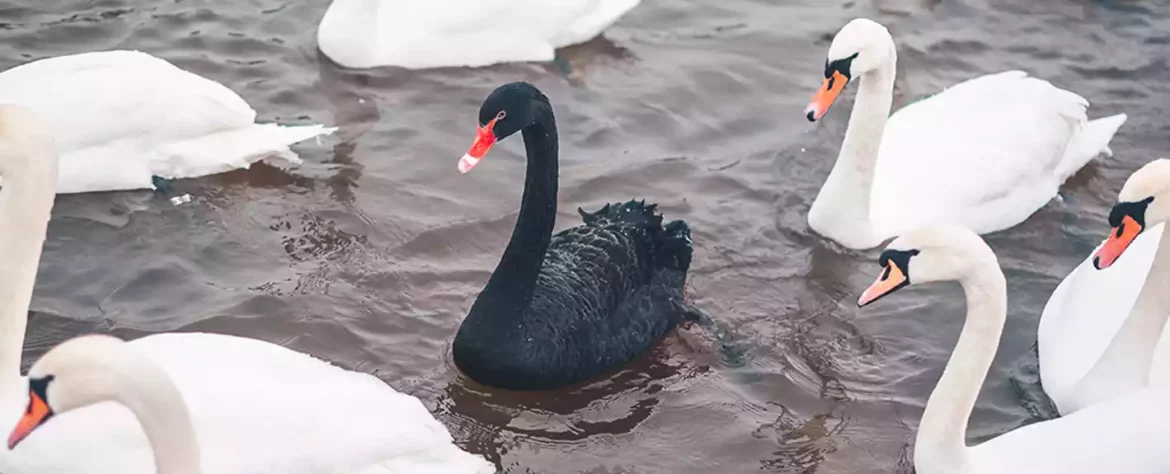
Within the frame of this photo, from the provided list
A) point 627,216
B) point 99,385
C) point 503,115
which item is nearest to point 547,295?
point 627,216

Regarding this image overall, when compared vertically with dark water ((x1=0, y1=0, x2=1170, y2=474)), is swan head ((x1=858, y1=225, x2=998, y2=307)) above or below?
above

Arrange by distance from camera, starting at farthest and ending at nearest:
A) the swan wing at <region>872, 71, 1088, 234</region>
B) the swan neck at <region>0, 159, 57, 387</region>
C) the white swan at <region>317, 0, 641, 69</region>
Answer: the white swan at <region>317, 0, 641, 69</region>
the swan wing at <region>872, 71, 1088, 234</region>
the swan neck at <region>0, 159, 57, 387</region>

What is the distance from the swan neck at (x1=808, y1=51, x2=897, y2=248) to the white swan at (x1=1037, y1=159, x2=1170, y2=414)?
3.32 feet

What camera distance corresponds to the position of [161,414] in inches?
147

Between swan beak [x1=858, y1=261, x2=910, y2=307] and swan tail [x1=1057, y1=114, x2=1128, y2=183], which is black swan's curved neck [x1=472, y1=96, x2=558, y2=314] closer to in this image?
A: swan beak [x1=858, y1=261, x2=910, y2=307]

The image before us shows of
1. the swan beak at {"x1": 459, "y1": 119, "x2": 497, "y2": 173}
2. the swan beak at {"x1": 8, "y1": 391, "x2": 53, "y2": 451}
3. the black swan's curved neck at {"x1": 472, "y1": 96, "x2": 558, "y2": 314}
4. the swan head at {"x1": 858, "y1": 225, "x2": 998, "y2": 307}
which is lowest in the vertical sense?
the black swan's curved neck at {"x1": 472, "y1": 96, "x2": 558, "y2": 314}

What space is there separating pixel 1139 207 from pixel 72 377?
387 centimetres

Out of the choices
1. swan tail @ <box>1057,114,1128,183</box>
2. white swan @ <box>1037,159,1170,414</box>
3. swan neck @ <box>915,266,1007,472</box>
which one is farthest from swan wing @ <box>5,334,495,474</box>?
swan tail @ <box>1057,114,1128,183</box>

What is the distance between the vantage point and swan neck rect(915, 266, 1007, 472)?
4.95 metres

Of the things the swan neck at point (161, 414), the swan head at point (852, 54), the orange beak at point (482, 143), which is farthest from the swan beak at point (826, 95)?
the swan neck at point (161, 414)

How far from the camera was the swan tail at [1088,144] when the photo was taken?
7.70 metres

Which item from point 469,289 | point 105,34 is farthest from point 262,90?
point 469,289

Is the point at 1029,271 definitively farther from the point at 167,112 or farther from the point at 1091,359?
the point at 167,112

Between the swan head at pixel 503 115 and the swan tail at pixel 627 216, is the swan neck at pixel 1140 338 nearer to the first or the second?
the swan tail at pixel 627 216
